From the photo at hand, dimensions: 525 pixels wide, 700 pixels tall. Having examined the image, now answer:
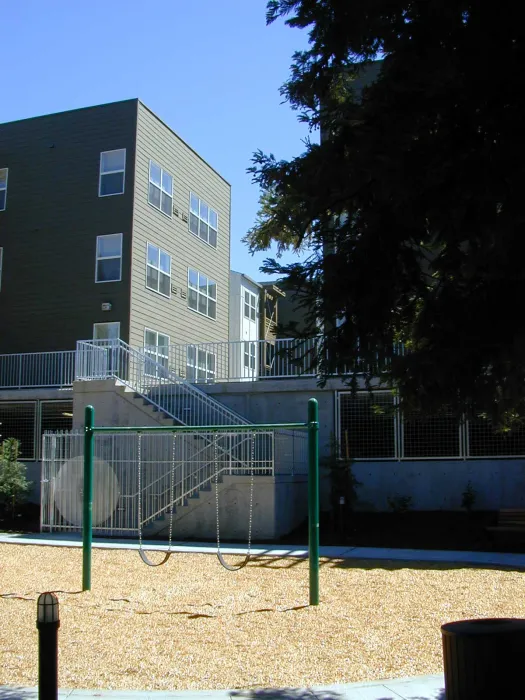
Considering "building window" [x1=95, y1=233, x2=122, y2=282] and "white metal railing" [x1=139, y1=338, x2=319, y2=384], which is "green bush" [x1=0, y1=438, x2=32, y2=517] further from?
"building window" [x1=95, y1=233, x2=122, y2=282]

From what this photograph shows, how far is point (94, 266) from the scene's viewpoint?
24.7 metres

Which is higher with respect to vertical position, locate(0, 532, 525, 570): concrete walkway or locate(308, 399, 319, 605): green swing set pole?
locate(308, 399, 319, 605): green swing set pole

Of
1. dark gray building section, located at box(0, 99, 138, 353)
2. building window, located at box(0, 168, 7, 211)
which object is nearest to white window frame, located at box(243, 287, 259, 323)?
dark gray building section, located at box(0, 99, 138, 353)

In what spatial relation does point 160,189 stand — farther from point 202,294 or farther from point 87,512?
point 87,512

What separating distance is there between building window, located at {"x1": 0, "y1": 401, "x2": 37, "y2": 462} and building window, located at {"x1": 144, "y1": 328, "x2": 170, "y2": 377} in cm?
376

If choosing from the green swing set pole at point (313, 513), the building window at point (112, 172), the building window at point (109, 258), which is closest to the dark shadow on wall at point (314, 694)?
the green swing set pole at point (313, 513)

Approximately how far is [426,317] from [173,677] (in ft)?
11.5

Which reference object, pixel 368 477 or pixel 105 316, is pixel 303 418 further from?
pixel 105 316

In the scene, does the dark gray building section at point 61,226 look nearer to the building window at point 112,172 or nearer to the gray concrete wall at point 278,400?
the building window at point 112,172

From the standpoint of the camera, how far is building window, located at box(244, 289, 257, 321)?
3644 centimetres

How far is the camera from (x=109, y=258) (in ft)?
80.8

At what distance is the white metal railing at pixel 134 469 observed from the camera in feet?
52.0

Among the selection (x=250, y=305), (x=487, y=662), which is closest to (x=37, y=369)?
(x=250, y=305)

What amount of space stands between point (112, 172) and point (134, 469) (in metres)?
12.2
